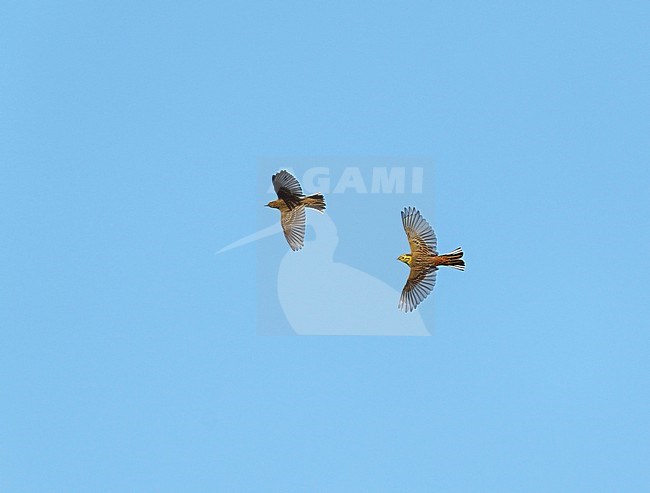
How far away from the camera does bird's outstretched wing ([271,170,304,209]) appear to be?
13711 millimetres

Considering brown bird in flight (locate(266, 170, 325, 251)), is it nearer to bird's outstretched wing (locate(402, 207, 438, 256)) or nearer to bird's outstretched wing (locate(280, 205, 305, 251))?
bird's outstretched wing (locate(280, 205, 305, 251))

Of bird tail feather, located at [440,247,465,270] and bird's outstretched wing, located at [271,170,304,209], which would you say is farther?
bird's outstretched wing, located at [271,170,304,209]

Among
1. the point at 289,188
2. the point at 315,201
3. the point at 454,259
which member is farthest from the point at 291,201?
the point at 454,259

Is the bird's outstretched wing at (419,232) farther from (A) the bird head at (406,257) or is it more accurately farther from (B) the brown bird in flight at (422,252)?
(A) the bird head at (406,257)

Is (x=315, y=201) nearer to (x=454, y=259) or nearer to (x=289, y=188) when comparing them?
(x=289, y=188)

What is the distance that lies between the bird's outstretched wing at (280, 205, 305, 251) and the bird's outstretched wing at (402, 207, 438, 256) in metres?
1.31

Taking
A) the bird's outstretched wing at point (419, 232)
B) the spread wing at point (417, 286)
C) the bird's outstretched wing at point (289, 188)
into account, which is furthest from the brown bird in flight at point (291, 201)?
the spread wing at point (417, 286)

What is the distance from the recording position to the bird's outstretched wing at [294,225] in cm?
1380

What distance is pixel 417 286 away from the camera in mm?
13484

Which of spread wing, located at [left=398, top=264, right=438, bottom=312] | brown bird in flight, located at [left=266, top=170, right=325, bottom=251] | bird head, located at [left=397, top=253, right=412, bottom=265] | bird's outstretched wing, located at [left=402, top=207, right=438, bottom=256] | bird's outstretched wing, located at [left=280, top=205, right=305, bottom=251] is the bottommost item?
spread wing, located at [left=398, top=264, right=438, bottom=312]

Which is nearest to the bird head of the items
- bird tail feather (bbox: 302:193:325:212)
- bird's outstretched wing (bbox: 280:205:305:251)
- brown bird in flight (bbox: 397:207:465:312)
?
brown bird in flight (bbox: 397:207:465:312)

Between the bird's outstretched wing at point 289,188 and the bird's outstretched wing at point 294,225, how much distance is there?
96 mm

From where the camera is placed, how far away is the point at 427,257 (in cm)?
1320

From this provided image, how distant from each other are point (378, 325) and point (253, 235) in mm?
1939
